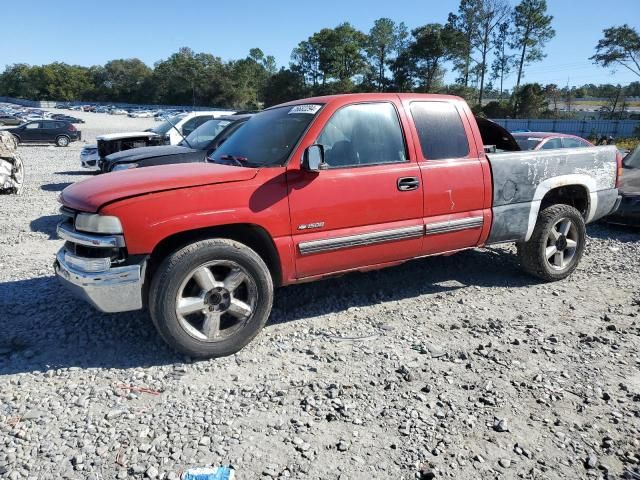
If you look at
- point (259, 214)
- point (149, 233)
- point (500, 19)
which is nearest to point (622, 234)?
point (259, 214)

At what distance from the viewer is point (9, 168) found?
10.5m

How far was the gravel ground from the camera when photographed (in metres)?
2.57

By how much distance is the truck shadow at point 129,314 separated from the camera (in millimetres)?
3645

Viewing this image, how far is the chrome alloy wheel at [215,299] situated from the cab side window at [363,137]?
1.15 metres

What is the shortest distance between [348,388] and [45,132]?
2820 cm

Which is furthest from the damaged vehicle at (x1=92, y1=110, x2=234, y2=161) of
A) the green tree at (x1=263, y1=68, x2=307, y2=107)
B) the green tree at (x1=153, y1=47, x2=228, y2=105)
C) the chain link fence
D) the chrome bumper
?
the green tree at (x1=153, y1=47, x2=228, y2=105)

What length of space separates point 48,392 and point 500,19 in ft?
234

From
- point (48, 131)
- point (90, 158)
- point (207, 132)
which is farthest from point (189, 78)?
point (207, 132)

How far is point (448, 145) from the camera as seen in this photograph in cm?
448

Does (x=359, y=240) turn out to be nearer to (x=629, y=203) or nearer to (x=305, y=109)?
(x=305, y=109)

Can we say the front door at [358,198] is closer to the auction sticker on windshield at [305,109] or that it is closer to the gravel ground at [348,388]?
the auction sticker on windshield at [305,109]

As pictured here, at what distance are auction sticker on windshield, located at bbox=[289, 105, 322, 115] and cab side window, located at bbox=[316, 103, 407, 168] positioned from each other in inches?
7.7

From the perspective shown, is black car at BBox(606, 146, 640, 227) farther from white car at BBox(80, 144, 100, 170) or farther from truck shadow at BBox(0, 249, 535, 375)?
white car at BBox(80, 144, 100, 170)

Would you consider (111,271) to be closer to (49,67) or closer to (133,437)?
(133,437)
